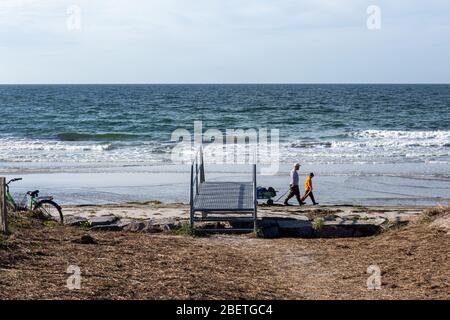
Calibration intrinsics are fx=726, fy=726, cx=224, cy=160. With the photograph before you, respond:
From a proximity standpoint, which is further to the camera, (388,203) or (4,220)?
(388,203)

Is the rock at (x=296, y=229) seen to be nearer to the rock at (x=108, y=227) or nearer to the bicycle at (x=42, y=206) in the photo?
the rock at (x=108, y=227)

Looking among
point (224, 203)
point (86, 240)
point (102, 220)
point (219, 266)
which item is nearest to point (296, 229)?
point (224, 203)

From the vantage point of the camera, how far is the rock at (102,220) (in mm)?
13430

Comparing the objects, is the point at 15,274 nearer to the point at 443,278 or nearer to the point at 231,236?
the point at 443,278

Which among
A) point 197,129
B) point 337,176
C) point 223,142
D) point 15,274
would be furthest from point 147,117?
point 15,274

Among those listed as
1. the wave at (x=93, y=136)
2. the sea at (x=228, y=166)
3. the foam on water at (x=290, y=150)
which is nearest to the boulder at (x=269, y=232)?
the sea at (x=228, y=166)

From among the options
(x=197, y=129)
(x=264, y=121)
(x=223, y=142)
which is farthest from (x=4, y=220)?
(x=264, y=121)

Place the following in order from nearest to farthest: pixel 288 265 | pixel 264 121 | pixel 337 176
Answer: pixel 288 265 < pixel 337 176 < pixel 264 121

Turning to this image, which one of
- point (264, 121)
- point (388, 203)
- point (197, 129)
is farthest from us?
point (264, 121)

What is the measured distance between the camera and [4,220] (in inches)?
404

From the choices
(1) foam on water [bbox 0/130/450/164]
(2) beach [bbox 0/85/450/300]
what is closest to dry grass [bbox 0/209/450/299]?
(2) beach [bbox 0/85/450/300]

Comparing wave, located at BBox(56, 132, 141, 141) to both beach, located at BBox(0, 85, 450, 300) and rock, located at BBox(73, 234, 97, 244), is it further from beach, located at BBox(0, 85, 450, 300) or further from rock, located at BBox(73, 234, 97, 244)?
rock, located at BBox(73, 234, 97, 244)

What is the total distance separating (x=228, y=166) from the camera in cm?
2712
